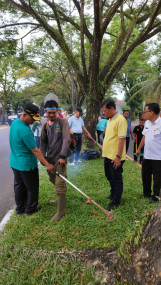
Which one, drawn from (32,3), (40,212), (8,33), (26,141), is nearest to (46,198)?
(40,212)

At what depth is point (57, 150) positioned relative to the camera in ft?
10.8

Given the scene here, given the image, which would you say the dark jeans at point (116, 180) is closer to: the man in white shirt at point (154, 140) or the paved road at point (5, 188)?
the man in white shirt at point (154, 140)

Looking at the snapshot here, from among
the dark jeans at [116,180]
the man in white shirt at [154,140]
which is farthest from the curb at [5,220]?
the man in white shirt at [154,140]

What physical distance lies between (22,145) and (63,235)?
1372 millimetres

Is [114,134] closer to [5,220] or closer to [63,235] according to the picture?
[63,235]

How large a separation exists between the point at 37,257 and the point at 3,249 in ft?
1.65

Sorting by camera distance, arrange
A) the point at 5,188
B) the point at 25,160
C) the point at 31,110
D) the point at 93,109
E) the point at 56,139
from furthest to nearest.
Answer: the point at 93,109, the point at 5,188, the point at 56,139, the point at 25,160, the point at 31,110

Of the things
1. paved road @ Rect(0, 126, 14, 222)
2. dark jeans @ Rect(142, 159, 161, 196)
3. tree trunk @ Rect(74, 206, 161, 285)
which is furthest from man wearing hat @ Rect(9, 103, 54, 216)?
dark jeans @ Rect(142, 159, 161, 196)

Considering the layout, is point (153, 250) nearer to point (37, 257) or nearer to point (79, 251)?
point (79, 251)

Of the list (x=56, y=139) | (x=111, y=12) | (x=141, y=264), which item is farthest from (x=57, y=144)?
(x=111, y=12)

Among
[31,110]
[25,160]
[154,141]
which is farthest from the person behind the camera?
[154,141]

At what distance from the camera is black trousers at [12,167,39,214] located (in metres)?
3.20

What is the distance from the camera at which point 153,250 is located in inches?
65.7

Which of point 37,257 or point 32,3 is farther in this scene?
point 32,3
